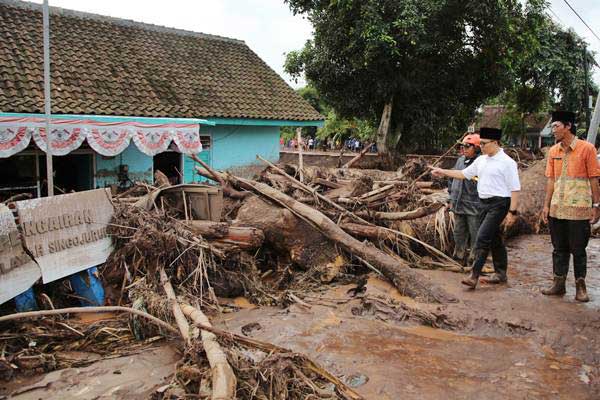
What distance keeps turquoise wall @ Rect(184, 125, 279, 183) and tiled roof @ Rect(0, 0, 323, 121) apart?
653 millimetres

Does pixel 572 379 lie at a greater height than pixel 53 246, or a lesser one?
lesser

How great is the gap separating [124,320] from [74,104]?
7295 millimetres

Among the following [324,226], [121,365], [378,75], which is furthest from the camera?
[378,75]

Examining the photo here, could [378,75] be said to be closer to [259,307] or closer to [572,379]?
[259,307]

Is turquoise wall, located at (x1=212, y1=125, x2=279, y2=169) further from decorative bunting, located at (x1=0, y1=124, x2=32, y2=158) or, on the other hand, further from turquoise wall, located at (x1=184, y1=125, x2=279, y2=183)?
decorative bunting, located at (x1=0, y1=124, x2=32, y2=158)

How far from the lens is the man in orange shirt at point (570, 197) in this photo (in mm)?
5434

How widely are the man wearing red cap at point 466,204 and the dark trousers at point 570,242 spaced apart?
1046mm

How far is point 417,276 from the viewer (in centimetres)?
620

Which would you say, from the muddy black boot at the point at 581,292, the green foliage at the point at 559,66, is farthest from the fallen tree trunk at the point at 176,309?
the green foliage at the point at 559,66

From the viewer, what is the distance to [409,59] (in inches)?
709

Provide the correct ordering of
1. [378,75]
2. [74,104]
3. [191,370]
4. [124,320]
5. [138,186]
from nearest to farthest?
[191,370]
[124,320]
[138,186]
[74,104]
[378,75]

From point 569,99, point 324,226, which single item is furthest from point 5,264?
point 569,99

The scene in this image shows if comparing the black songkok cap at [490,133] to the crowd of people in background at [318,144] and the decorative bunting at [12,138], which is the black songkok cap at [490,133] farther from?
the crowd of people in background at [318,144]

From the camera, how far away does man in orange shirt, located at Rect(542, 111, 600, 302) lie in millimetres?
5434
